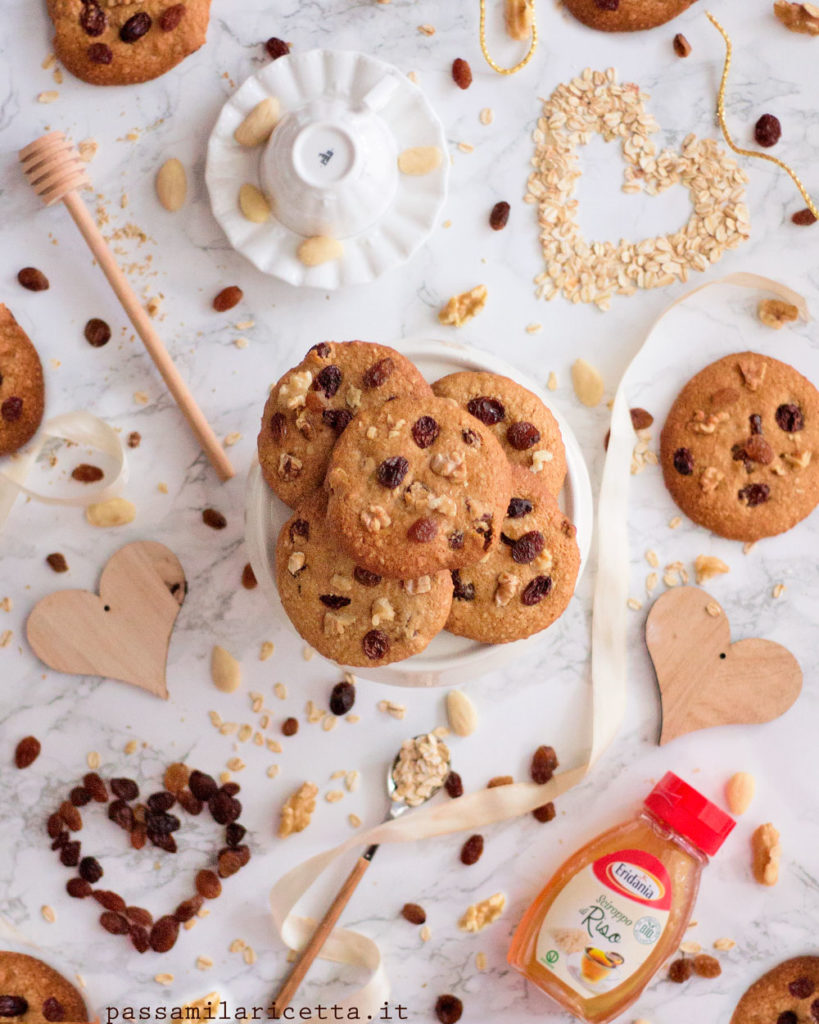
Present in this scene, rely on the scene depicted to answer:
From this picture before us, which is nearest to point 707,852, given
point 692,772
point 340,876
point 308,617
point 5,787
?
point 692,772

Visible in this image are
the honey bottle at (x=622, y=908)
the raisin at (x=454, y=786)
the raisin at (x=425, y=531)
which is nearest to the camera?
the raisin at (x=425, y=531)

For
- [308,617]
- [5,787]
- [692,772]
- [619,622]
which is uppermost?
[308,617]

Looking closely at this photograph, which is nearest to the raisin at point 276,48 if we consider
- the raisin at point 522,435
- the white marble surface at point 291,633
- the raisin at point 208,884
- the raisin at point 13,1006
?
the white marble surface at point 291,633

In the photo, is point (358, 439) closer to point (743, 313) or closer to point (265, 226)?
point (265, 226)

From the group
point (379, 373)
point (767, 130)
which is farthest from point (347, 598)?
point (767, 130)

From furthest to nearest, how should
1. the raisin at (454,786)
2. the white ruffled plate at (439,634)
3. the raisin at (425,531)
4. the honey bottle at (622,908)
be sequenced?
1. the raisin at (454,786)
2. the honey bottle at (622,908)
3. the white ruffled plate at (439,634)
4. the raisin at (425,531)

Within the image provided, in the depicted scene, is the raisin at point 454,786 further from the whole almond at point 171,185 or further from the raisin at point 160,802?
the whole almond at point 171,185
